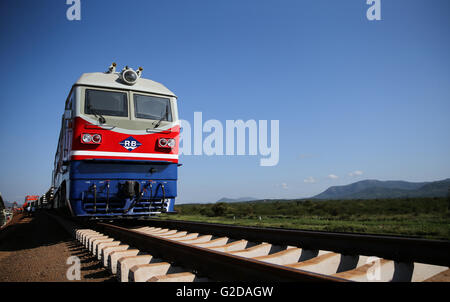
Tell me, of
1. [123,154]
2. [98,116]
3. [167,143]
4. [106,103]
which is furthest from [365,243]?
[106,103]

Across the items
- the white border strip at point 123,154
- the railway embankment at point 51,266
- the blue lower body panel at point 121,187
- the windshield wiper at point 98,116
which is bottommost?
the railway embankment at point 51,266

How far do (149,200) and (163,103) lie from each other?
2.50 m

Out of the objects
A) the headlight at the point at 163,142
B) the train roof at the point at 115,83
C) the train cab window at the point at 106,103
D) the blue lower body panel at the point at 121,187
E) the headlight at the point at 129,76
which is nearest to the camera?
the blue lower body panel at the point at 121,187

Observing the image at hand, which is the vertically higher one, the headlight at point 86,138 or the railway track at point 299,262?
the headlight at point 86,138

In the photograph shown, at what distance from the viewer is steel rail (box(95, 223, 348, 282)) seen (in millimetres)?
2250

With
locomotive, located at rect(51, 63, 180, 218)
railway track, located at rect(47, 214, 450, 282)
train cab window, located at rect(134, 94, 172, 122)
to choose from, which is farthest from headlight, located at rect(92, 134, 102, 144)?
railway track, located at rect(47, 214, 450, 282)

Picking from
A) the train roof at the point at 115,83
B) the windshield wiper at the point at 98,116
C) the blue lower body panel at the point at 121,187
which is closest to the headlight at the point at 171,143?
the blue lower body panel at the point at 121,187

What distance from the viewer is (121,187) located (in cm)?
675

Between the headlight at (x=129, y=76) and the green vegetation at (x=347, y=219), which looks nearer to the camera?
the headlight at (x=129, y=76)

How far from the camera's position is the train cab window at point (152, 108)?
7.47 metres

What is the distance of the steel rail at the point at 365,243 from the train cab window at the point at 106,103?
3923mm

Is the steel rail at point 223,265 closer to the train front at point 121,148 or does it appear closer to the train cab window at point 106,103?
the train front at point 121,148
